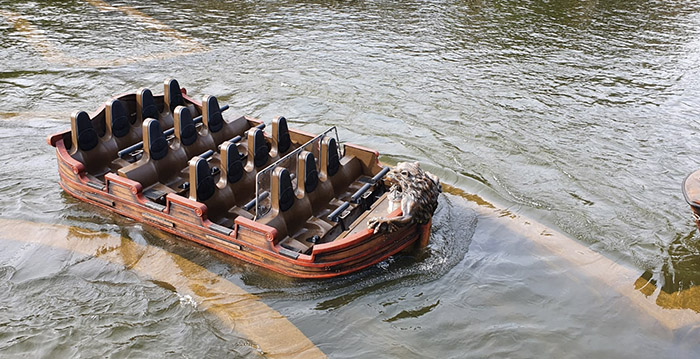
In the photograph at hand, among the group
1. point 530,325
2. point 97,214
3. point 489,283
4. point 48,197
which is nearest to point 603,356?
point 530,325

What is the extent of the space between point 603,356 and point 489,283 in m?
1.97

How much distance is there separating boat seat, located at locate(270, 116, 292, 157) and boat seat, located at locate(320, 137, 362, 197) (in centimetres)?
110

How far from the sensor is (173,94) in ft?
40.1

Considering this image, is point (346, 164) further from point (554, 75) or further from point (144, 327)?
point (554, 75)

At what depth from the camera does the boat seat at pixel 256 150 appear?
10.2 meters

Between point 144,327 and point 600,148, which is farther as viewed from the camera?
point 600,148

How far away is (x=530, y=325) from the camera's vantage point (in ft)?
28.2

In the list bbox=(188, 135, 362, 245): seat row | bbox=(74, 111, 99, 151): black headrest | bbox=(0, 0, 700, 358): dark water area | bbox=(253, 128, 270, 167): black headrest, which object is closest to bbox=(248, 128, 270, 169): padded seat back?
bbox=(253, 128, 270, 167): black headrest

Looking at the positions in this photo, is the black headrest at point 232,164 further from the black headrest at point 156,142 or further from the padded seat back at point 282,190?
the black headrest at point 156,142

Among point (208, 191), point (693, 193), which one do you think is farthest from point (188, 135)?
point (693, 193)

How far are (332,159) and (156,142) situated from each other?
319 cm

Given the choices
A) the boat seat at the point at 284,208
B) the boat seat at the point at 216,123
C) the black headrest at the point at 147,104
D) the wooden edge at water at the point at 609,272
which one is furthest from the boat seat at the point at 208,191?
the wooden edge at water at the point at 609,272

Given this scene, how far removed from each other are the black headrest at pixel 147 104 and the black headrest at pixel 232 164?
3.01 m

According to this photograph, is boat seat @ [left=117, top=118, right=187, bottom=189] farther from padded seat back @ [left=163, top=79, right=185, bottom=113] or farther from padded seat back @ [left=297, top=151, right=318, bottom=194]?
padded seat back @ [left=297, top=151, right=318, bottom=194]
